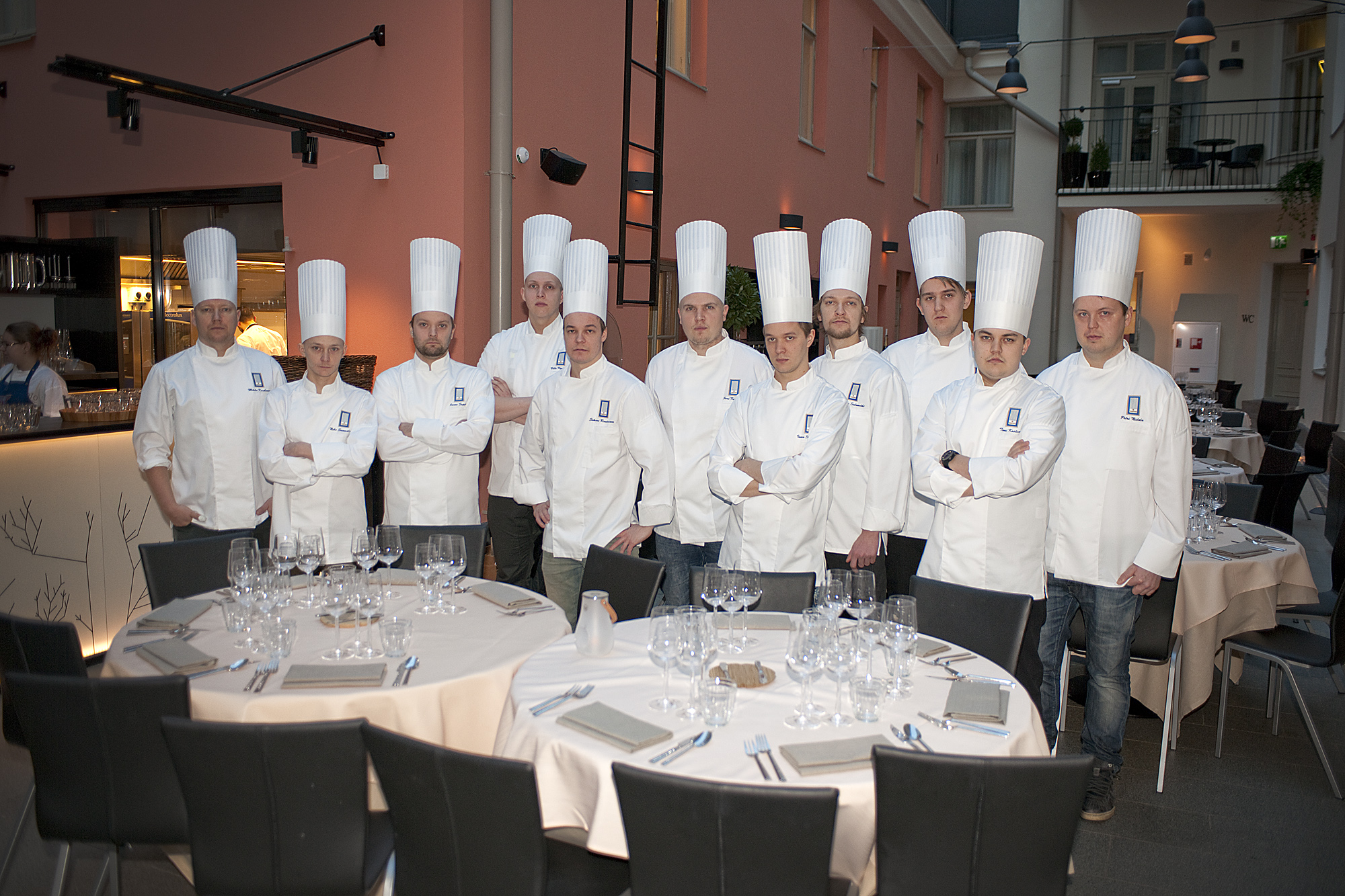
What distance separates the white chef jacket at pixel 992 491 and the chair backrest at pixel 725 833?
163 centimetres

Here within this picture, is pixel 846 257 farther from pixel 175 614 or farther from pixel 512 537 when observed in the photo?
pixel 175 614

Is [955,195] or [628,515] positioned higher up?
[955,195]

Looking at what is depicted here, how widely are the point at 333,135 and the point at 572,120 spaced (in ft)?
5.59

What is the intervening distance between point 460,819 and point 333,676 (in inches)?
26.5

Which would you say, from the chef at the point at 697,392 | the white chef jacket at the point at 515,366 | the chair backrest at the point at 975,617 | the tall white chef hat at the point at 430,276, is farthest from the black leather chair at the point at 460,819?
the tall white chef hat at the point at 430,276

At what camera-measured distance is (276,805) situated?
6.33 feet

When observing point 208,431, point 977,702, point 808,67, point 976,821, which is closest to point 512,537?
point 208,431

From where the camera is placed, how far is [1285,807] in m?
3.31

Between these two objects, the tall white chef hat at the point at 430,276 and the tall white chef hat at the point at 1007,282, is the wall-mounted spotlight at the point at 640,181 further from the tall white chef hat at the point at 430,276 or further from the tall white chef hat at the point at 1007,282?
the tall white chef hat at the point at 1007,282

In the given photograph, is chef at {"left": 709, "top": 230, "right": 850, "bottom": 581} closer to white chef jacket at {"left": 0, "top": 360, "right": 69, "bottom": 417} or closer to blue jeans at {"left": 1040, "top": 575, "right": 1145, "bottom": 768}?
blue jeans at {"left": 1040, "top": 575, "right": 1145, "bottom": 768}

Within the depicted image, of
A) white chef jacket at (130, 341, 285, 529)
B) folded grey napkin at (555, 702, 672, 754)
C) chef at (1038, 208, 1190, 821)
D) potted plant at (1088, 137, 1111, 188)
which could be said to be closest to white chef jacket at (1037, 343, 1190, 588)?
chef at (1038, 208, 1190, 821)

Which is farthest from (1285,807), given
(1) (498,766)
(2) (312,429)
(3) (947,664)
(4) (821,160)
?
(4) (821,160)

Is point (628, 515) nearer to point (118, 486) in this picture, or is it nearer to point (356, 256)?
point (118, 486)

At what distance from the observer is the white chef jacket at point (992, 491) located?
3.02 m
